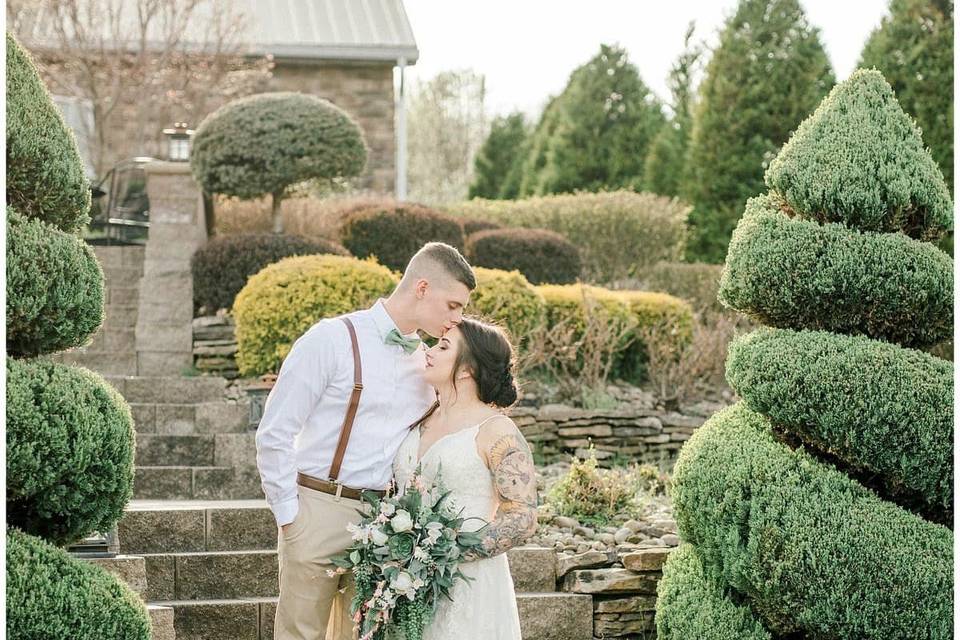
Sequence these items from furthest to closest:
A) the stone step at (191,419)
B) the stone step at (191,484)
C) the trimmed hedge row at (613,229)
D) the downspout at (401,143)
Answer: the downspout at (401,143)
the trimmed hedge row at (613,229)
the stone step at (191,419)
the stone step at (191,484)

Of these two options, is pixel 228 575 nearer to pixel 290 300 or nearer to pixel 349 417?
pixel 349 417

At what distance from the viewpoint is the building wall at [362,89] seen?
17031 millimetres

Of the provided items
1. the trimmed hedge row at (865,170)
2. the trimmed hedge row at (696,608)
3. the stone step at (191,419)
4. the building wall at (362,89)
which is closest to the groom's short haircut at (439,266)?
the trimmed hedge row at (865,170)

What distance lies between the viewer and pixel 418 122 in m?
31.6

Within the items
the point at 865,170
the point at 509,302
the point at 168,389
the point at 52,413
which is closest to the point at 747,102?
the point at 509,302

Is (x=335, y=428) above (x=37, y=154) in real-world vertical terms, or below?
below

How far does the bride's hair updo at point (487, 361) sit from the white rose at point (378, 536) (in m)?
0.64

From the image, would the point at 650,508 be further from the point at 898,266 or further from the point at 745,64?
the point at 745,64

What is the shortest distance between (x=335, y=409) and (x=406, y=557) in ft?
2.08

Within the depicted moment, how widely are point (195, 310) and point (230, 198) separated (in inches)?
94.1

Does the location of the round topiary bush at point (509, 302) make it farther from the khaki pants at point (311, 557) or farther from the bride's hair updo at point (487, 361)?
the khaki pants at point (311, 557)

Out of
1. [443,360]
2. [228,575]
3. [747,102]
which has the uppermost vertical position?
[747,102]

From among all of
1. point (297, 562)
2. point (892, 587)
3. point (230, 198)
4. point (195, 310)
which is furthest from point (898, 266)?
point (230, 198)

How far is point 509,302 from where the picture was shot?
970 cm
